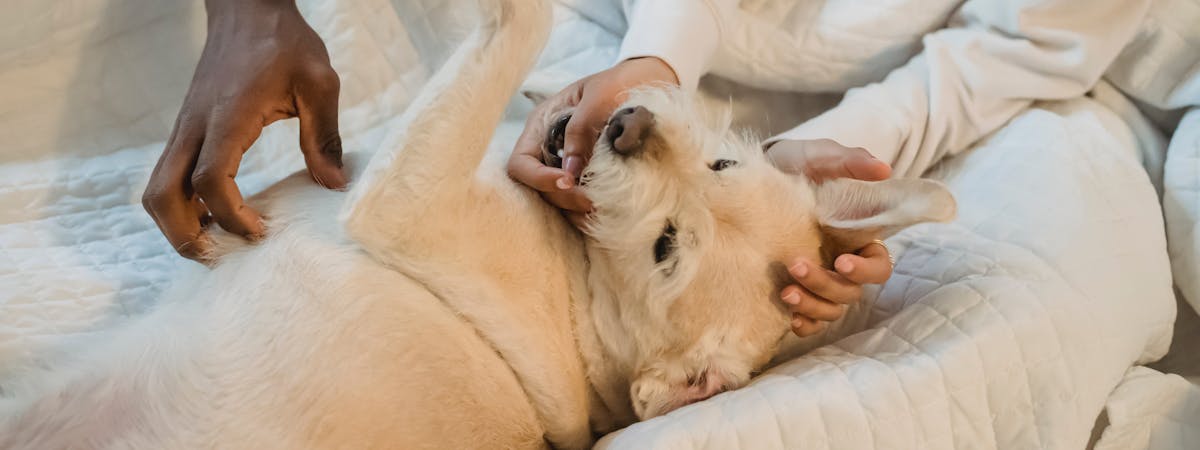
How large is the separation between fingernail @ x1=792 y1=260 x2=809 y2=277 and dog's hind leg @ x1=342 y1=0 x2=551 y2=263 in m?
0.49

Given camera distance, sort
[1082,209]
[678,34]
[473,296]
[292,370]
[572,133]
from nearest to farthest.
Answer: [292,370]
[473,296]
[572,133]
[1082,209]
[678,34]

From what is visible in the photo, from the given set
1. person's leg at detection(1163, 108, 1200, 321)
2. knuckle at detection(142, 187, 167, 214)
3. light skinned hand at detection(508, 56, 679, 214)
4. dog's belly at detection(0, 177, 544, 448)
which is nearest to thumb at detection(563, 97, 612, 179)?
light skinned hand at detection(508, 56, 679, 214)

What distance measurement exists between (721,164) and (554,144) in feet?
0.99

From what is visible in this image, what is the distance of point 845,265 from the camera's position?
3.78 ft

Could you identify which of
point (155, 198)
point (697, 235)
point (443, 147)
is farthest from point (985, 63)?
point (155, 198)

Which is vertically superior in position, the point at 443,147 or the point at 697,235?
the point at 443,147

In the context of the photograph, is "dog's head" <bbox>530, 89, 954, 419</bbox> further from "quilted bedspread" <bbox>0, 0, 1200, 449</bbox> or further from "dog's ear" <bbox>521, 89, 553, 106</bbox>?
"dog's ear" <bbox>521, 89, 553, 106</bbox>

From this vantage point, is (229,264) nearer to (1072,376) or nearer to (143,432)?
(143,432)

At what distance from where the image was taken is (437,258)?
1.11 meters

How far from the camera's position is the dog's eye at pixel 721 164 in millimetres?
1193

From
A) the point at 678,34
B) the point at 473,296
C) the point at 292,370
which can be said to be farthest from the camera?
the point at 678,34

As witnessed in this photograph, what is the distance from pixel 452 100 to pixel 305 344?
397 millimetres

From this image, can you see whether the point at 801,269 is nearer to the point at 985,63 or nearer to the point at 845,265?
the point at 845,265

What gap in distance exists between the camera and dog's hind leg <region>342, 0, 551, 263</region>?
41.7 inches
